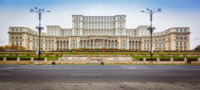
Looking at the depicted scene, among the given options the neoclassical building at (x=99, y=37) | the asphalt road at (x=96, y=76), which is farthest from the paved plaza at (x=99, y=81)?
the neoclassical building at (x=99, y=37)

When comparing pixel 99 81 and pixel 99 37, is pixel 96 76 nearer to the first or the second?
pixel 99 81

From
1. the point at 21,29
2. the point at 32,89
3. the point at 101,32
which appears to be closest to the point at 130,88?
the point at 32,89

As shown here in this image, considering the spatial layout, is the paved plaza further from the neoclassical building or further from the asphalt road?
the neoclassical building

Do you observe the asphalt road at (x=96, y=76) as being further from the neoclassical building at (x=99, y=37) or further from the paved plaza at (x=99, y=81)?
the neoclassical building at (x=99, y=37)

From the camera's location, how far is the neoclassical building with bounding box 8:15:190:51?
2842 inches

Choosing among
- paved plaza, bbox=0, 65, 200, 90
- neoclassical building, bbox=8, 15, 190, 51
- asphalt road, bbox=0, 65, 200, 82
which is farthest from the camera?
neoclassical building, bbox=8, 15, 190, 51

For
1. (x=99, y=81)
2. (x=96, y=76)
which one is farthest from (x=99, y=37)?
(x=99, y=81)

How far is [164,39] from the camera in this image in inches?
3046

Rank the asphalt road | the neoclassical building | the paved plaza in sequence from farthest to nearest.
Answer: the neoclassical building → the asphalt road → the paved plaza

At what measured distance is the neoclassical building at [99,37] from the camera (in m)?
72.2

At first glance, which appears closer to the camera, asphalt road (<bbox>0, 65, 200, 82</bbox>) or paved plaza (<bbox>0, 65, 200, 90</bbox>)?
paved plaza (<bbox>0, 65, 200, 90</bbox>)

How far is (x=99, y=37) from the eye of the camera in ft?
251

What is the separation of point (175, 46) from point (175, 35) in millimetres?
7885

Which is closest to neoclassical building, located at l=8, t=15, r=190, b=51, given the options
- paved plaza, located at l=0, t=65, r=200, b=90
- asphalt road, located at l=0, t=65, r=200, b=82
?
asphalt road, located at l=0, t=65, r=200, b=82
